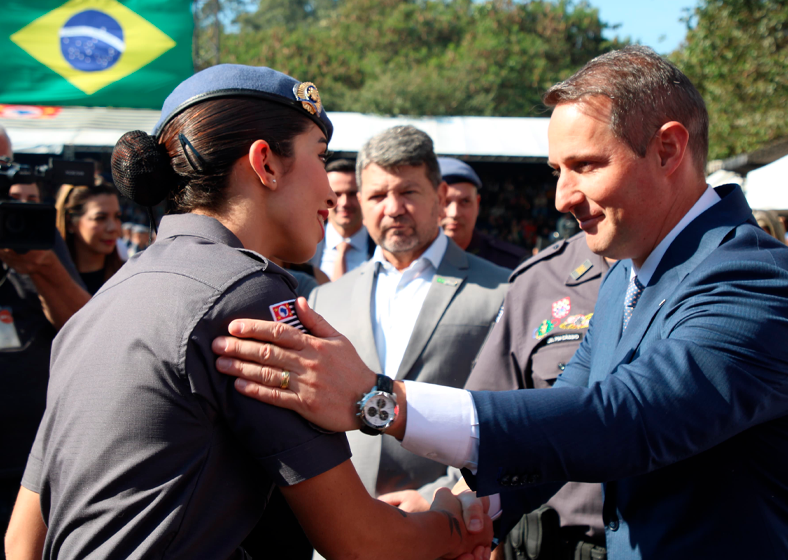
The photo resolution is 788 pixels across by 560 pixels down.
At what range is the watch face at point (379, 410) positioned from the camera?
1.50 metres

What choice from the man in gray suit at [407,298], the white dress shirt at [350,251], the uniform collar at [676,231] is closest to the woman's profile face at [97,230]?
the white dress shirt at [350,251]

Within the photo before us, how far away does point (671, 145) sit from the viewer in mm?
1757

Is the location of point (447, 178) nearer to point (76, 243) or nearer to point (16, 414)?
point (76, 243)

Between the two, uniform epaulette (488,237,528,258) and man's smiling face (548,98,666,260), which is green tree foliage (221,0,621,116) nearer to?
uniform epaulette (488,237,528,258)

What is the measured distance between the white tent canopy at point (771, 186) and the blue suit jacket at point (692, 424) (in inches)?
313

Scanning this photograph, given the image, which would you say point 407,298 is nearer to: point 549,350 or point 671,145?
point 549,350

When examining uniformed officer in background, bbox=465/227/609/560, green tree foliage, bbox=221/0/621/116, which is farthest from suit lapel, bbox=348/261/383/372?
green tree foliage, bbox=221/0/621/116

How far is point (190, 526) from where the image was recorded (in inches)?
49.2

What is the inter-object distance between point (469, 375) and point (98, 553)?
1842 mm

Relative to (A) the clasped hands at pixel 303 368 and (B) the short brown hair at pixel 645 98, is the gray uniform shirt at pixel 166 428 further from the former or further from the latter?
(B) the short brown hair at pixel 645 98

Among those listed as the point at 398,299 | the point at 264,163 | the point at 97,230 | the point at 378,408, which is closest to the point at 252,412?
the point at 378,408

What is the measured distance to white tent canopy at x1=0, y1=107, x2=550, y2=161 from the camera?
425 inches

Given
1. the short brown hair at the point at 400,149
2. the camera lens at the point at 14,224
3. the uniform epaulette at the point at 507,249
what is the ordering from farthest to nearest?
the uniform epaulette at the point at 507,249 < the short brown hair at the point at 400,149 < the camera lens at the point at 14,224

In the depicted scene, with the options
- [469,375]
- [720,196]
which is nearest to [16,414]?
[469,375]
